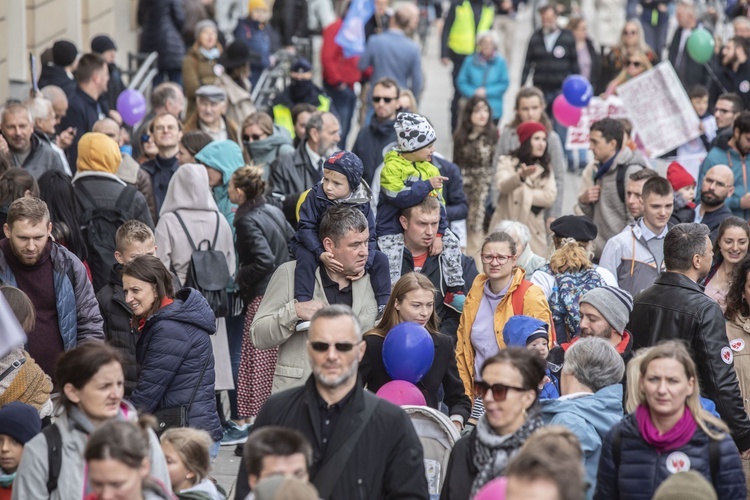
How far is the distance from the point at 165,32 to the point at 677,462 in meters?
13.8

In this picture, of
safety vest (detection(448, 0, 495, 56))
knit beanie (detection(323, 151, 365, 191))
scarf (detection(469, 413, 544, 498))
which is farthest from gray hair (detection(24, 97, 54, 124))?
safety vest (detection(448, 0, 495, 56))

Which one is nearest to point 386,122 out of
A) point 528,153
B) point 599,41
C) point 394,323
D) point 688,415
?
point 528,153

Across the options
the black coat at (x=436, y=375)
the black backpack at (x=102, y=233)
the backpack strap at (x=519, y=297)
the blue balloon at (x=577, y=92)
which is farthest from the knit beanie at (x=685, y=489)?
the blue balloon at (x=577, y=92)

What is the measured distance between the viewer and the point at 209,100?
1234cm

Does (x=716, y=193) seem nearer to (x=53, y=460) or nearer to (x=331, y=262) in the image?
(x=331, y=262)

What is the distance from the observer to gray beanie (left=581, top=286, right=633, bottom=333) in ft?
24.0

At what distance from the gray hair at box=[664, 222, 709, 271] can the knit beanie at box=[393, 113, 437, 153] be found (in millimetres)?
1932

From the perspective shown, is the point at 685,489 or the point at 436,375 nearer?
the point at 685,489

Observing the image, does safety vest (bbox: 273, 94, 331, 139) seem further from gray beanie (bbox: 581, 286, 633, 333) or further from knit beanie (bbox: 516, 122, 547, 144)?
gray beanie (bbox: 581, 286, 633, 333)

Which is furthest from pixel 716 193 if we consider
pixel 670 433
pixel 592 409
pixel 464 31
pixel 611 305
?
pixel 464 31

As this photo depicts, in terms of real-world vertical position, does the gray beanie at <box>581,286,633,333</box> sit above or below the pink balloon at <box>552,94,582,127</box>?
below

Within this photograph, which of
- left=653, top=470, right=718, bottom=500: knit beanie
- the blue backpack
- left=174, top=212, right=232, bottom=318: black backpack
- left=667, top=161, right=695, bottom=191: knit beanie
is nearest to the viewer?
left=653, top=470, right=718, bottom=500: knit beanie

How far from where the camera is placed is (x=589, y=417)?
614 cm

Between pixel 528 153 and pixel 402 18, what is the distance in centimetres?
494
